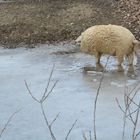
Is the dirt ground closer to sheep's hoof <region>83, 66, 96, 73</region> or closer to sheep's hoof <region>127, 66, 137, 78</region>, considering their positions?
sheep's hoof <region>83, 66, 96, 73</region>

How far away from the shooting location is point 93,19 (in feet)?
40.0

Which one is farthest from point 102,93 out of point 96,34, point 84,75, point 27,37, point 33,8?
point 33,8

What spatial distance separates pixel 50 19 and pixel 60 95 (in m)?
5.72

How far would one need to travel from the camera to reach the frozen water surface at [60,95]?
18.5 feet

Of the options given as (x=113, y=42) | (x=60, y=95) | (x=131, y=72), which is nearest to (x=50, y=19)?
(x=113, y=42)

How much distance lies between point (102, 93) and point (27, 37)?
4405 millimetres

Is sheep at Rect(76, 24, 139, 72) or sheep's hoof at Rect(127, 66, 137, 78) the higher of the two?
sheep at Rect(76, 24, 139, 72)

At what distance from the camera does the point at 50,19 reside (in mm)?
12453

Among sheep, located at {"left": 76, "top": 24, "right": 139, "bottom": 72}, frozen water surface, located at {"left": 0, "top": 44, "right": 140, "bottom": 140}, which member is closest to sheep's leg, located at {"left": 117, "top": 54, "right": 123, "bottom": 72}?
sheep, located at {"left": 76, "top": 24, "right": 139, "bottom": 72}

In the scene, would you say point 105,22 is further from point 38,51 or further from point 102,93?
point 102,93

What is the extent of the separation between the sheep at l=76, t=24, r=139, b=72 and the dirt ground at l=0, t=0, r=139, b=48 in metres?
2.47

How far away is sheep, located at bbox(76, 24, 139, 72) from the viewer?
810cm

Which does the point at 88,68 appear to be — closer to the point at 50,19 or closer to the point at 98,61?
the point at 98,61

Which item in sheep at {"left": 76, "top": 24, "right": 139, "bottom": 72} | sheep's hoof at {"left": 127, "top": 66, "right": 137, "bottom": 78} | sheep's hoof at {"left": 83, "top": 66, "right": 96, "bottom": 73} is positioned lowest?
sheep's hoof at {"left": 83, "top": 66, "right": 96, "bottom": 73}
